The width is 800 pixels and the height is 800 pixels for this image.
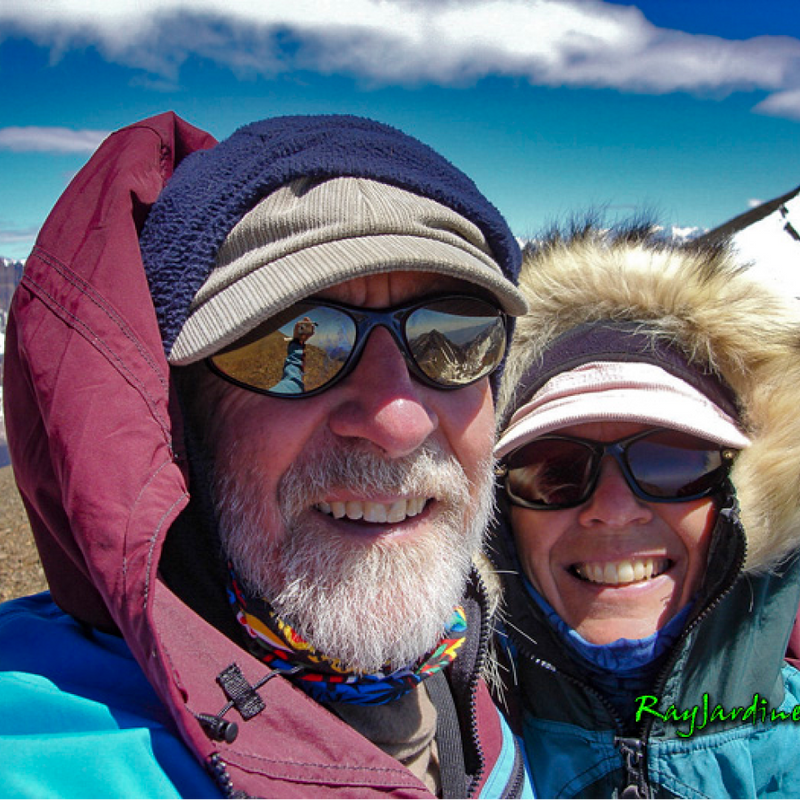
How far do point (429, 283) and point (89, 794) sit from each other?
3.96 feet

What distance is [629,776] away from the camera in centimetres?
189

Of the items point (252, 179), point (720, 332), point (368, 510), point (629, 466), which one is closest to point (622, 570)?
point (629, 466)

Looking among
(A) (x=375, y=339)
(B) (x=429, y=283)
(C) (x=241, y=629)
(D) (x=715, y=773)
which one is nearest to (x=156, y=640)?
(C) (x=241, y=629)

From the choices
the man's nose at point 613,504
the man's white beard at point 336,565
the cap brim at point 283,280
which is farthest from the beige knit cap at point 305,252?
the man's nose at point 613,504

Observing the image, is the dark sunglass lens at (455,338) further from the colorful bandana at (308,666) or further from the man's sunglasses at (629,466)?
the colorful bandana at (308,666)

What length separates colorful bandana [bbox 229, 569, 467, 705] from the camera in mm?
1425

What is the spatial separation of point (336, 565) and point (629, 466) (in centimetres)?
107

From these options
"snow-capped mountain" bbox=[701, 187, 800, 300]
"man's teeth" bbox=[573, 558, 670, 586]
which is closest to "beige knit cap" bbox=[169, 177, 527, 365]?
"man's teeth" bbox=[573, 558, 670, 586]

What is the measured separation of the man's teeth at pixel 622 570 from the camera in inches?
80.0

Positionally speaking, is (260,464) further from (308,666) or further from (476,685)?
(476,685)

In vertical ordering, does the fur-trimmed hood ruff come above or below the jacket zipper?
above

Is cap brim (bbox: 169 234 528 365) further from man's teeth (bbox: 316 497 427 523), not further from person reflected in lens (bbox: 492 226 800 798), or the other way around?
person reflected in lens (bbox: 492 226 800 798)

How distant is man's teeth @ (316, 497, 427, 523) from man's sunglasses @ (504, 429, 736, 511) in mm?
670

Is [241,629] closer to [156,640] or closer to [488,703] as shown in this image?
[156,640]
